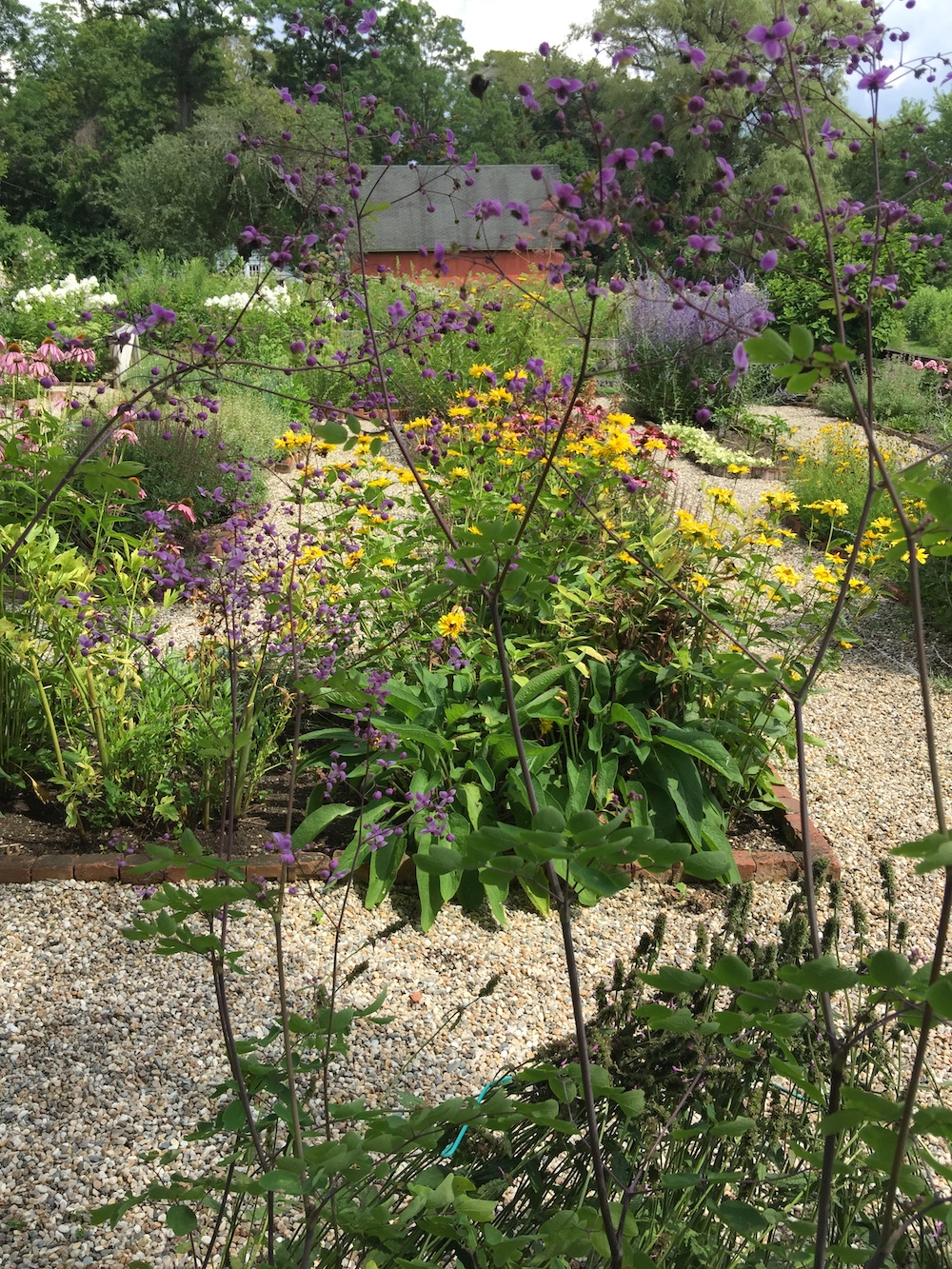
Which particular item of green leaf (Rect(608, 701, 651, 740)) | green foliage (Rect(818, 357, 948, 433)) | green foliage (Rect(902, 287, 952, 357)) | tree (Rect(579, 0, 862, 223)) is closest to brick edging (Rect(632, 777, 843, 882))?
green leaf (Rect(608, 701, 651, 740))

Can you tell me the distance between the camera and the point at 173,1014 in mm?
2496

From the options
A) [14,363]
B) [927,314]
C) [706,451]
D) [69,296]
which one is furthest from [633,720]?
[927,314]

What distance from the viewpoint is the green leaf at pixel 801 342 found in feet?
2.72

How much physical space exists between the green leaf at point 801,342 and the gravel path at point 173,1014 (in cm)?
147

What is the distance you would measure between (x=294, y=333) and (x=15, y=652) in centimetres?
1017

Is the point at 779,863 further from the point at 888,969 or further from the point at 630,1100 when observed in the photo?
the point at 888,969

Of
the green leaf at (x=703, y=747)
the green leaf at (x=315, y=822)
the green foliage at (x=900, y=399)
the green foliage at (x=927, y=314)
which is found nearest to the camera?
the green leaf at (x=315, y=822)

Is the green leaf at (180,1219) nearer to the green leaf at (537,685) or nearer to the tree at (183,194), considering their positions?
the green leaf at (537,685)

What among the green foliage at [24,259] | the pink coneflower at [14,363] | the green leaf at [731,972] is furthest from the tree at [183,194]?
the green leaf at [731,972]

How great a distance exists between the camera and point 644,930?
2.93m

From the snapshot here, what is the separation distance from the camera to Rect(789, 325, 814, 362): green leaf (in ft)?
2.72

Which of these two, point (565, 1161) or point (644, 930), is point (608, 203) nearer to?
point (565, 1161)

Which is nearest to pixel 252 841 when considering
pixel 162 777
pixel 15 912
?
pixel 162 777

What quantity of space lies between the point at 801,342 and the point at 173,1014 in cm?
231
